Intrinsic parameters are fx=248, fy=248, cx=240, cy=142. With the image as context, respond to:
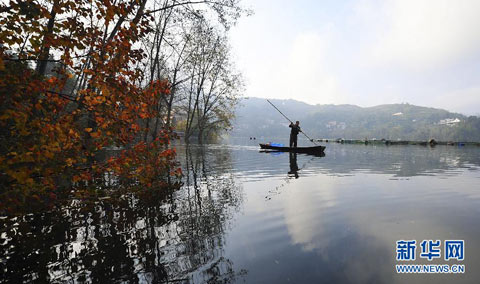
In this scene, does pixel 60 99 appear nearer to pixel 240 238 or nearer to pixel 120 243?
pixel 120 243

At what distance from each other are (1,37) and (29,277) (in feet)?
11.7

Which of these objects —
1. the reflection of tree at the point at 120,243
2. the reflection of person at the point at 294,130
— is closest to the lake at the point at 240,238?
the reflection of tree at the point at 120,243

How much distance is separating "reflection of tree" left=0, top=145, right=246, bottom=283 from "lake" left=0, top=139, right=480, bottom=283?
0.02 m

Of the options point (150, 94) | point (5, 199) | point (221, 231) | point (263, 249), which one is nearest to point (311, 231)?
point (263, 249)

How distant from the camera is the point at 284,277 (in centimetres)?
346

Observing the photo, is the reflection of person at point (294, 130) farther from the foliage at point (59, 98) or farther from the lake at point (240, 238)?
the foliage at point (59, 98)

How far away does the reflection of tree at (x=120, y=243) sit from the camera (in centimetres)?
349

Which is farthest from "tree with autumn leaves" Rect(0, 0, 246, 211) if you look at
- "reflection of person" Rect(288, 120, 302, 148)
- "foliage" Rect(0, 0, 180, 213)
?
"reflection of person" Rect(288, 120, 302, 148)

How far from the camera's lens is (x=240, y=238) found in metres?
4.83

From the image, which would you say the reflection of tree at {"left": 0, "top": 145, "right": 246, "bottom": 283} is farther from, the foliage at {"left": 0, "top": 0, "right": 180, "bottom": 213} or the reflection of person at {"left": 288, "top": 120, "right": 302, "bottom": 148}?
the reflection of person at {"left": 288, "top": 120, "right": 302, "bottom": 148}

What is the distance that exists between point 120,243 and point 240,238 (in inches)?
86.1

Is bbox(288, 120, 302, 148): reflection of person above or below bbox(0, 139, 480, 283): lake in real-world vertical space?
above

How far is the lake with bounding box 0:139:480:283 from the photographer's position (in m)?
3.54

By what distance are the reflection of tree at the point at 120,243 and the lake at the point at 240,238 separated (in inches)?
0.7
